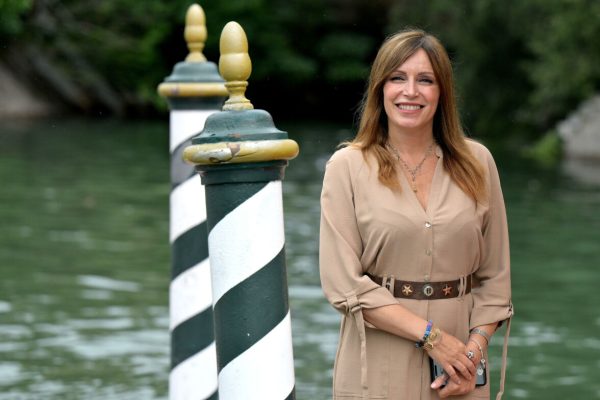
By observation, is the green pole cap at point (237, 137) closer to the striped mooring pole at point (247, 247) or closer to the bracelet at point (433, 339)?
the striped mooring pole at point (247, 247)

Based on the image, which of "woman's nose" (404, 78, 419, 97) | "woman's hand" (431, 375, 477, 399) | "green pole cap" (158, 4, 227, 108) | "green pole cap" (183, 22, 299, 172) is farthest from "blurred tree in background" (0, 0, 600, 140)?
"woman's hand" (431, 375, 477, 399)

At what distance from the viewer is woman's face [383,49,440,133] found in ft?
12.0

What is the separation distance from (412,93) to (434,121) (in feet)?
0.69

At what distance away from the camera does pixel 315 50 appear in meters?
39.6

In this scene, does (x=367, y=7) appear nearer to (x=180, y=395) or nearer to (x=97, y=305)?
(x=97, y=305)

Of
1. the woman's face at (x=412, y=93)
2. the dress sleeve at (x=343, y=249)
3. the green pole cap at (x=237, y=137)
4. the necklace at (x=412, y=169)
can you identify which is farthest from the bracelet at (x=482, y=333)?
the green pole cap at (x=237, y=137)

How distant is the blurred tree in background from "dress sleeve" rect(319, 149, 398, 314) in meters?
12.4

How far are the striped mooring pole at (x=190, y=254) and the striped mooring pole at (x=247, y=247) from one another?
2128mm

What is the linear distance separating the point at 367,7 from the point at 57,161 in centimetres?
1974

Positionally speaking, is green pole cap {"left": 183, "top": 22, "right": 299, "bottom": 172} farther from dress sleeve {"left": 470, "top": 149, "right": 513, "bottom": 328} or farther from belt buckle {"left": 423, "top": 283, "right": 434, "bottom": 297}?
dress sleeve {"left": 470, "top": 149, "right": 513, "bottom": 328}

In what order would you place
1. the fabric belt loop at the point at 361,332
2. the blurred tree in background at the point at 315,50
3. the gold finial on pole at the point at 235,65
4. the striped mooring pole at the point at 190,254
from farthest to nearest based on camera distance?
the blurred tree in background at the point at 315,50
the striped mooring pole at the point at 190,254
the fabric belt loop at the point at 361,332
the gold finial on pole at the point at 235,65

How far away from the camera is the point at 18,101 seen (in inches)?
1214

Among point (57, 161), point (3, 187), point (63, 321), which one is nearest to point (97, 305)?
point (63, 321)

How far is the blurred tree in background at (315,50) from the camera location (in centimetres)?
2427
